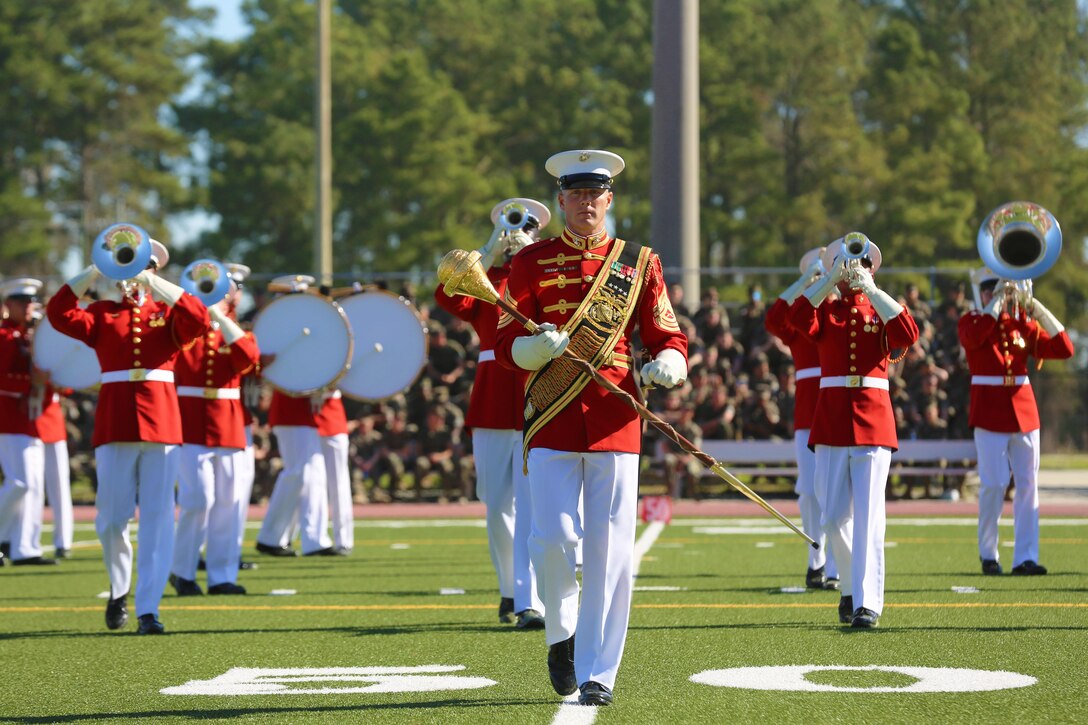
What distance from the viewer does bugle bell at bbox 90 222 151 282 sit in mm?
9469

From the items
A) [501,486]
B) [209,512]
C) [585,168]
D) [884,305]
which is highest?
[585,168]

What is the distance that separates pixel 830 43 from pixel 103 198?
783 inches

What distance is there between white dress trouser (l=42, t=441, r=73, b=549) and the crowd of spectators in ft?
19.4

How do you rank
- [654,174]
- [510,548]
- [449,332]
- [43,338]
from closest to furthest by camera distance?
1. [510,548]
2. [43,338]
3. [449,332]
4. [654,174]

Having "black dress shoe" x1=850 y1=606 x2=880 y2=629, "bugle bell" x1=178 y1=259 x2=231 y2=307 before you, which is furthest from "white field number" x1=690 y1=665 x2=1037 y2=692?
"bugle bell" x1=178 y1=259 x2=231 y2=307

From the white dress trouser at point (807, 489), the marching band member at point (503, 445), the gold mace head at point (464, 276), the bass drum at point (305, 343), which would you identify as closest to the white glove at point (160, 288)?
the marching band member at point (503, 445)

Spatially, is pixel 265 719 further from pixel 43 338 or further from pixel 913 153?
pixel 913 153

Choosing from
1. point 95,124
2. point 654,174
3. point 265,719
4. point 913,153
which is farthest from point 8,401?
point 95,124

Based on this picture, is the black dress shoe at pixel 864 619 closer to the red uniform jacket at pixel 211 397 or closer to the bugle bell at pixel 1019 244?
the bugle bell at pixel 1019 244

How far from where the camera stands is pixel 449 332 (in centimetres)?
2195

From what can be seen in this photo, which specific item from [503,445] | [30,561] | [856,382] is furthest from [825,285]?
[30,561]

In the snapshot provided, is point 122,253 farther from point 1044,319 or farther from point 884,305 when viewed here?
point 1044,319

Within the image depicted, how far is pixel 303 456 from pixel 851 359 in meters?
5.61

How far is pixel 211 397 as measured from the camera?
12164 millimetres
